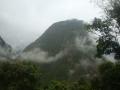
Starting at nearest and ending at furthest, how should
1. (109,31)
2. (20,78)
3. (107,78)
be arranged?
(109,31), (107,78), (20,78)

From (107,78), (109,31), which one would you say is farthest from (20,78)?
(109,31)

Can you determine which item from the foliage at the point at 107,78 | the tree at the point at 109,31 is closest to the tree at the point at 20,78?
the foliage at the point at 107,78

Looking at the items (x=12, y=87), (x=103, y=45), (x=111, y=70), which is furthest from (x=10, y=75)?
(x=103, y=45)

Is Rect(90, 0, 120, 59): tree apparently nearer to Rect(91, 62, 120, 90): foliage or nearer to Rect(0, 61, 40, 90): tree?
Rect(91, 62, 120, 90): foliage

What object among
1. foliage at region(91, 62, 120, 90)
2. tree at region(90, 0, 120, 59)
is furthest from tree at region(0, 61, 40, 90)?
tree at region(90, 0, 120, 59)

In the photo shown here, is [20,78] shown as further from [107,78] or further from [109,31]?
[109,31]

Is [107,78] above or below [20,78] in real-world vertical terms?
below

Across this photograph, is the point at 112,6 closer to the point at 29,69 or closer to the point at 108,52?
the point at 108,52

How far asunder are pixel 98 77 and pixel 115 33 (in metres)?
32.5

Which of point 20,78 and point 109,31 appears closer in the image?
point 109,31

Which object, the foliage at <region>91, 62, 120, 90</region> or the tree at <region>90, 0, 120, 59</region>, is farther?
the foliage at <region>91, 62, 120, 90</region>

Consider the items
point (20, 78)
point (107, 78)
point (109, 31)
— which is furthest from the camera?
point (20, 78)

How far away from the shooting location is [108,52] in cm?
2734

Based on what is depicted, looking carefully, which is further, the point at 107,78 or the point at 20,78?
the point at 20,78
